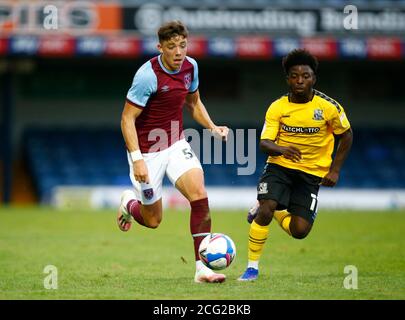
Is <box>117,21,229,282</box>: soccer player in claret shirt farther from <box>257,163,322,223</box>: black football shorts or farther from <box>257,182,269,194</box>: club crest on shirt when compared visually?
<box>257,163,322,223</box>: black football shorts

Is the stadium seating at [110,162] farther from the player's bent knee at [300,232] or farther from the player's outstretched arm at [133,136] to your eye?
the player's outstretched arm at [133,136]

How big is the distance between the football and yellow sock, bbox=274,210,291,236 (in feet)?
3.45

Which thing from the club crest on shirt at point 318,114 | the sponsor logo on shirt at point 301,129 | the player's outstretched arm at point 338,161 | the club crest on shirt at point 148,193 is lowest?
the club crest on shirt at point 148,193

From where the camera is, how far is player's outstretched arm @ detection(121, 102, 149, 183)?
8812mm

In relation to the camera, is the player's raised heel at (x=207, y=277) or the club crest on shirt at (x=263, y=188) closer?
the player's raised heel at (x=207, y=277)

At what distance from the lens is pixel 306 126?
947 centimetres

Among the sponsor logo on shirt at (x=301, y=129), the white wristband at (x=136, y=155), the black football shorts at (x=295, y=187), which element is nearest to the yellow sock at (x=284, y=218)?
the black football shorts at (x=295, y=187)

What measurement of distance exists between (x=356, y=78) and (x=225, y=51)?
677 centimetres

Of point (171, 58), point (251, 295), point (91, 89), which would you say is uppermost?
point (91, 89)

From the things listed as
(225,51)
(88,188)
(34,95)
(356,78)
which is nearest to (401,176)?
(356,78)

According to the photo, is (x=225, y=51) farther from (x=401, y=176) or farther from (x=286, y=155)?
(x=286, y=155)

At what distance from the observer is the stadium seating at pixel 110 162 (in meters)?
27.3

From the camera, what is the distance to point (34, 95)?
1147 inches

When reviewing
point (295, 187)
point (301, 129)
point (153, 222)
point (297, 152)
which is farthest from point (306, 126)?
point (153, 222)
